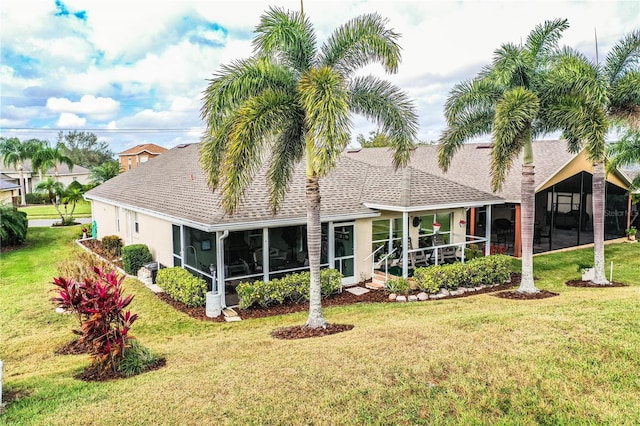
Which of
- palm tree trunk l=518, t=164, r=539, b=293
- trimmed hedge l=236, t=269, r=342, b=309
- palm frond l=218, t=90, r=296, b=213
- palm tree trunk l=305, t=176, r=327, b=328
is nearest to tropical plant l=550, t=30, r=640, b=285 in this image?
palm tree trunk l=518, t=164, r=539, b=293

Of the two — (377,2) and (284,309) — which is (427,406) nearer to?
(284,309)

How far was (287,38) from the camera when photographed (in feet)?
32.8

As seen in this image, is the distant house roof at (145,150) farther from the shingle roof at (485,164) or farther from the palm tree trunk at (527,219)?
the palm tree trunk at (527,219)

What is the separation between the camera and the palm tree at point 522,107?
12523 mm

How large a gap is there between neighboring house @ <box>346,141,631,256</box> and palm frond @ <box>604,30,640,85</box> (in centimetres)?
643

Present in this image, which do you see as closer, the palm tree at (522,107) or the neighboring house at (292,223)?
the palm tree at (522,107)

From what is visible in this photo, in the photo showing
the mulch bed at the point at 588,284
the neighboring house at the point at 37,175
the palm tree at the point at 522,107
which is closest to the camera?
the palm tree at the point at 522,107

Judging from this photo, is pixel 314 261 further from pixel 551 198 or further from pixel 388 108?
pixel 551 198

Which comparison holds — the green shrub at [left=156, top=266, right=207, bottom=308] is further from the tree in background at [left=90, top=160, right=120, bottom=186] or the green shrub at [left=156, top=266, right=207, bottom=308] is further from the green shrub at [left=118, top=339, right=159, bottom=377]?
the tree in background at [left=90, top=160, right=120, bottom=186]

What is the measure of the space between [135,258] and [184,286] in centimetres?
495

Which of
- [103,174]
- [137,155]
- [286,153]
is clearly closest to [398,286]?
[286,153]

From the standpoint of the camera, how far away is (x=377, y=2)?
13.2 meters

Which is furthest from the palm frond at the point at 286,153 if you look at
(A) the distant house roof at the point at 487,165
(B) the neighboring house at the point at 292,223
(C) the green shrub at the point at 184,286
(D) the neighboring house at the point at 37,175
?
(D) the neighboring house at the point at 37,175

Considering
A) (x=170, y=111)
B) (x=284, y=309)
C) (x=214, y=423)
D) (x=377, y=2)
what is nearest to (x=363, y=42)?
(x=377, y=2)
